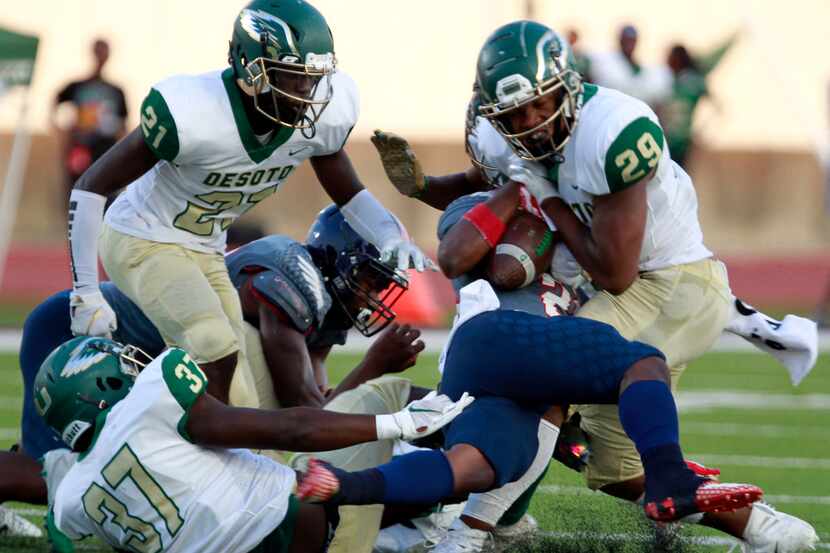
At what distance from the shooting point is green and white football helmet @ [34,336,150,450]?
3557 mm

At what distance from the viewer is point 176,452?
11.4ft

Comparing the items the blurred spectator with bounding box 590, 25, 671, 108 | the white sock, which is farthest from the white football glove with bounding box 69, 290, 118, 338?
the blurred spectator with bounding box 590, 25, 671, 108

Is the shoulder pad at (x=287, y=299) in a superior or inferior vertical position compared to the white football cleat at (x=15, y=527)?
superior

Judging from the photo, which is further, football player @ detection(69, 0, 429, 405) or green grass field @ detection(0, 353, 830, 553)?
football player @ detection(69, 0, 429, 405)

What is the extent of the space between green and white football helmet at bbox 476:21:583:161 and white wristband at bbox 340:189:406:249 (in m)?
0.84

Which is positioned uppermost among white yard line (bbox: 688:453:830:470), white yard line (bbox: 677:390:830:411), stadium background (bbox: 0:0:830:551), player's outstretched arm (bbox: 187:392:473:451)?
player's outstretched arm (bbox: 187:392:473:451)

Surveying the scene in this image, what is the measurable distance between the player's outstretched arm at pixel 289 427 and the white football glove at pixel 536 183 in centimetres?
93

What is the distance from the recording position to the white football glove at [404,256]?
4766 mm

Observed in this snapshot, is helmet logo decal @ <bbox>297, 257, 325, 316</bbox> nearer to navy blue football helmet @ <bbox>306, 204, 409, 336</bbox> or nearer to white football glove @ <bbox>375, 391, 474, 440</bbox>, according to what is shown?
navy blue football helmet @ <bbox>306, 204, 409, 336</bbox>

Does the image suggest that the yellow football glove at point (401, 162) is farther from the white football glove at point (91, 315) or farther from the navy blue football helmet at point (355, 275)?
the white football glove at point (91, 315)

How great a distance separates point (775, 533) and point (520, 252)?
1.03 metres

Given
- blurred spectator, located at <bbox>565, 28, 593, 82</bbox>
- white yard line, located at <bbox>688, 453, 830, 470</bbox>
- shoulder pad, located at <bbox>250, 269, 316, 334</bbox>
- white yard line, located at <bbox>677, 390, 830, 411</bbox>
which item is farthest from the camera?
blurred spectator, located at <bbox>565, 28, 593, 82</bbox>

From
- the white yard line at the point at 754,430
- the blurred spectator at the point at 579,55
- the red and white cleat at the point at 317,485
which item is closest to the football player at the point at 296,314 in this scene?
the red and white cleat at the point at 317,485

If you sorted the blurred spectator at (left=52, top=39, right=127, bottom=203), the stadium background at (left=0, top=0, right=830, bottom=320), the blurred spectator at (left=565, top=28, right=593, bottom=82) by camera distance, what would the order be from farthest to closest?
the stadium background at (left=0, top=0, right=830, bottom=320), the blurred spectator at (left=52, top=39, right=127, bottom=203), the blurred spectator at (left=565, top=28, right=593, bottom=82)
